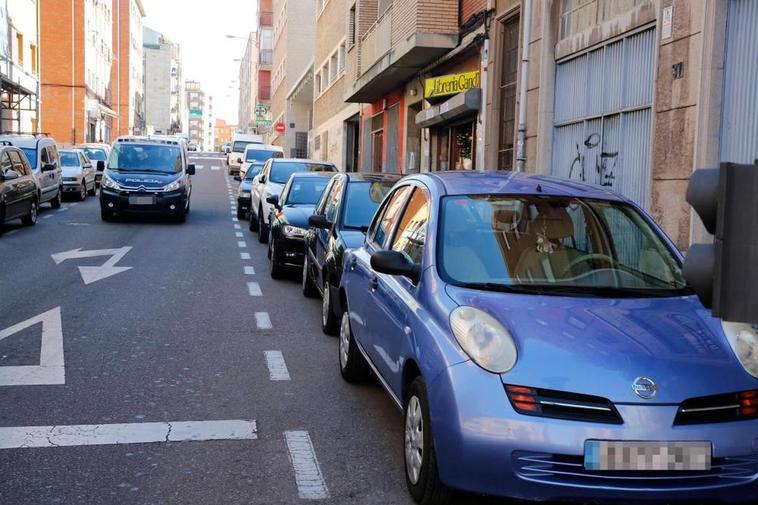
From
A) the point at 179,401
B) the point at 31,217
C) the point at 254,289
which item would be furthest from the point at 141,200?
the point at 179,401

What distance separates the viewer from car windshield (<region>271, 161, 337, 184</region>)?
17812 mm

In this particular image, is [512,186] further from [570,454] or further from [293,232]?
[293,232]

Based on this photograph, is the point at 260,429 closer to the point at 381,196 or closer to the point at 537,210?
the point at 537,210

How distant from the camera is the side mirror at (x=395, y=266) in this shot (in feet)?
15.9

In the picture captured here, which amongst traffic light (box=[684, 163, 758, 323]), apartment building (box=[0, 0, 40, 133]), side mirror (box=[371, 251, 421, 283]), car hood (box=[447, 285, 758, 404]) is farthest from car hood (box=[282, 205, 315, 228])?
apartment building (box=[0, 0, 40, 133])

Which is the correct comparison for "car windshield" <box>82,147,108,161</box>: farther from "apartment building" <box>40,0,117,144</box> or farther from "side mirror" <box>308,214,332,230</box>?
"side mirror" <box>308,214,332,230</box>

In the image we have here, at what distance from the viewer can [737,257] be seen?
2.53m

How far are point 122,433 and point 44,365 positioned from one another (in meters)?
1.99

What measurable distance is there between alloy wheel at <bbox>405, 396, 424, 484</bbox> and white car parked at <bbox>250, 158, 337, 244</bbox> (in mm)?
11936

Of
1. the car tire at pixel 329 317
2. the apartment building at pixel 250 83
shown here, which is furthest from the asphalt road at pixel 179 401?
the apartment building at pixel 250 83

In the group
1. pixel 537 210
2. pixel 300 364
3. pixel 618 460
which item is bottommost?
pixel 300 364

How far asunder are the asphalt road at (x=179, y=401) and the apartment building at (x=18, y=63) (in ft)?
89.8

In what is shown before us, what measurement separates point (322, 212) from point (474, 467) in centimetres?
685

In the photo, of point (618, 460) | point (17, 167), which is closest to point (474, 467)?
point (618, 460)
